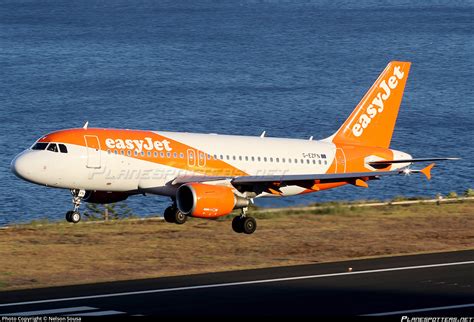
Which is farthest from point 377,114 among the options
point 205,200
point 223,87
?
point 223,87

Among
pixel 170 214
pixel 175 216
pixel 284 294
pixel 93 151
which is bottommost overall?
pixel 284 294

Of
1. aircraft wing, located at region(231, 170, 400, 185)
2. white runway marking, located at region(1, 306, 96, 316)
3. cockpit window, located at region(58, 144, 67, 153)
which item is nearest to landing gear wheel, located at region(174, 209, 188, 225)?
aircraft wing, located at region(231, 170, 400, 185)

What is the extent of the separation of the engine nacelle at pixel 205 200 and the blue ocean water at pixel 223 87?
3826 cm

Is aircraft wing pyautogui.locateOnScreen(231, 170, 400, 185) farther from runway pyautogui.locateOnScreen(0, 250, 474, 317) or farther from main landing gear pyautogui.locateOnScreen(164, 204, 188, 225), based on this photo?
runway pyautogui.locateOnScreen(0, 250, 474, 317)

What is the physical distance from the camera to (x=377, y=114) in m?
56.1

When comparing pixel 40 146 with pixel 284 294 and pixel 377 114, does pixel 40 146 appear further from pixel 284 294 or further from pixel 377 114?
pixel 377 114

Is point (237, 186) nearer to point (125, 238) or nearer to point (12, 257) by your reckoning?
point (125, 238)

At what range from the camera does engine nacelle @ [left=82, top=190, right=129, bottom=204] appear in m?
47.8

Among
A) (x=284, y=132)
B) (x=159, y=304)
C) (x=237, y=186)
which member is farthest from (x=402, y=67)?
(x=284, y=132)

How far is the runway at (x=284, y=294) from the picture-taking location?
29.0m

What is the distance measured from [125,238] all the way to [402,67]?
1946 centimetres

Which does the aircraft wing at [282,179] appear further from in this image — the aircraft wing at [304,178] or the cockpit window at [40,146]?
the cockpit window at [40,146]

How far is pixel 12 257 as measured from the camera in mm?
41062

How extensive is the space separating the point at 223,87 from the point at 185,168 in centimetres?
9787
